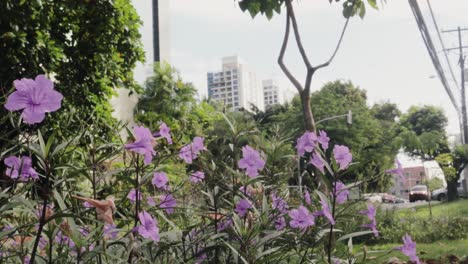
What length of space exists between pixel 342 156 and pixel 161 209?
0.57 metres

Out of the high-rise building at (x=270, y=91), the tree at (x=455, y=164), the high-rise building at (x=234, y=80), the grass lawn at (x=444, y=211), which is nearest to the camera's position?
the grass lawn at (x=444, y=211)

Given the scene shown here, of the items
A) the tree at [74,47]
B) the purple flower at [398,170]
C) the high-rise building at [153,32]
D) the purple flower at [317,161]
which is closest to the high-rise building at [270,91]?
the high-rise building at [153,32]

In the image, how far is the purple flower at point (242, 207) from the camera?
5.41 ft

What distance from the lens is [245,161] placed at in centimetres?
171

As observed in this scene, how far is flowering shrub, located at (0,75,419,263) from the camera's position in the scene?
120 centimetres

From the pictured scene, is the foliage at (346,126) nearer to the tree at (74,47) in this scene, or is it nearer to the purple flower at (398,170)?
the tree at (74,47)

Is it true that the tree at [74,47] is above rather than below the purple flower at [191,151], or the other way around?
above

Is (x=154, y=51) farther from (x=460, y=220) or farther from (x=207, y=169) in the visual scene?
(x=207, y=169)

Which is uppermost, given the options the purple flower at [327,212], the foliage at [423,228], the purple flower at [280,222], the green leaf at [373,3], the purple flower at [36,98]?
the green leaf at [373,3]

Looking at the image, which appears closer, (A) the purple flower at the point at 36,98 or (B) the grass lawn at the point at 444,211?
(A) the purple flower at the point at 36,98

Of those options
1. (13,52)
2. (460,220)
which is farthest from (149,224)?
(460,220)

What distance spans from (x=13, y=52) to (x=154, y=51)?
7878 mm

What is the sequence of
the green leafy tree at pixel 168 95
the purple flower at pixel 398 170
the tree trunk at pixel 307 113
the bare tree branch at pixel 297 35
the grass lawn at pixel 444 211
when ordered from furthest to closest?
the grass lawn at pixel 444 211, the green leafy tree at pixel 168 95, the bare tree branch at pixel 297 35, the tree trunk at pixel 307 113, the purple flower at pixel 398 170

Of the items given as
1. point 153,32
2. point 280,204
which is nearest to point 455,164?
point 153,32
